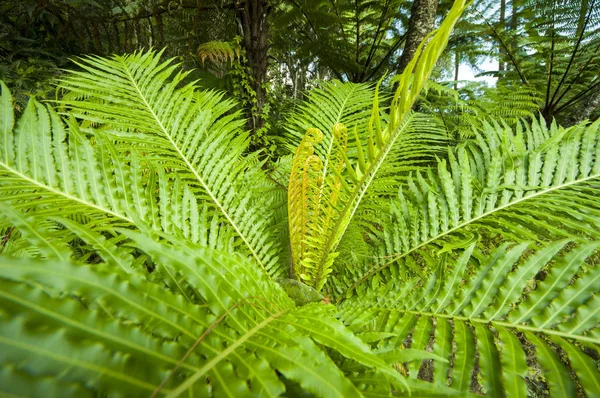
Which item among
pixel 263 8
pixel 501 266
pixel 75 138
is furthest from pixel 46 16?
pixel 501 266

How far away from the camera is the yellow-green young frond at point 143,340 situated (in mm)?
221

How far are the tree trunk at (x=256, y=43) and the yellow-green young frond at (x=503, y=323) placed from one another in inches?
75.3

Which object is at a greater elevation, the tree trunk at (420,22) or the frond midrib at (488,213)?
the tree trunk at (420,22)

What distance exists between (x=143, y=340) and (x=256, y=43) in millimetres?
2255

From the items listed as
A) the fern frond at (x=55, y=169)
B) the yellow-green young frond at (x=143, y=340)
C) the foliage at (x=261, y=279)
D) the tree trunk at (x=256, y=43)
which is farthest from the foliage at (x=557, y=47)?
the fern frond at (x=55, y=169)

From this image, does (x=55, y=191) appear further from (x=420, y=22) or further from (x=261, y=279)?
(x=420, y=22)

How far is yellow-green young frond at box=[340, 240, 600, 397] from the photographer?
0.40 meters

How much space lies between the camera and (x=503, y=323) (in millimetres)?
502

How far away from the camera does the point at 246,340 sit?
1.14 ft

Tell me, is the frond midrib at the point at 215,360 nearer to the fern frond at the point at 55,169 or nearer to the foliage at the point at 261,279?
the foliage at the point at 261,279

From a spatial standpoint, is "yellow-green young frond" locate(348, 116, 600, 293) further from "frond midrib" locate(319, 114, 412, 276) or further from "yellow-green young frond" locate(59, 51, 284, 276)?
"yellow-green young frond" locate(59, 51, 284, 276)

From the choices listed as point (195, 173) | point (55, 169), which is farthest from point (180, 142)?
point (55, 169)

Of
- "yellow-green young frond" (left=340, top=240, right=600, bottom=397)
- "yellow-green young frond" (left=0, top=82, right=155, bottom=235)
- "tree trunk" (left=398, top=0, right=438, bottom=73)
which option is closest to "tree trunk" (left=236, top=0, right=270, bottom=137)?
"tree trunk" (left=398, top=0, right=438, bottom=73)

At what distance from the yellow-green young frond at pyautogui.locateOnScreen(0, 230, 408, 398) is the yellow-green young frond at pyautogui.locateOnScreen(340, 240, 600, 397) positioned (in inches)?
7.2
